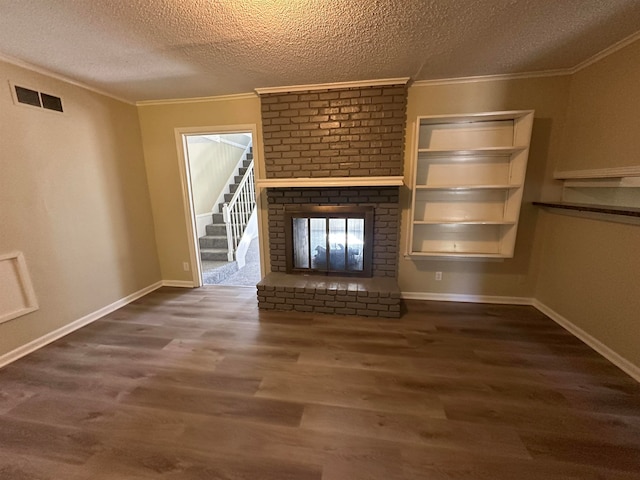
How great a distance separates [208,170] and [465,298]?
484cm

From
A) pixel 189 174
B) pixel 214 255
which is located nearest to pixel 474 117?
pixel 189 174

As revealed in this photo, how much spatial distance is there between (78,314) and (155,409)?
5.47 feet

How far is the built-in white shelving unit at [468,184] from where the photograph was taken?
2494 millimetres

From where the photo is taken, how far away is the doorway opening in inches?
156

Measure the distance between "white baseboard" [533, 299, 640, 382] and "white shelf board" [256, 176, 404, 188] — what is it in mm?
1946

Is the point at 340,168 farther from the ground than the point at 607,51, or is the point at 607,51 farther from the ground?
the point at 607,51

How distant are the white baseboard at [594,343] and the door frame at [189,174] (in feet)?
10.2

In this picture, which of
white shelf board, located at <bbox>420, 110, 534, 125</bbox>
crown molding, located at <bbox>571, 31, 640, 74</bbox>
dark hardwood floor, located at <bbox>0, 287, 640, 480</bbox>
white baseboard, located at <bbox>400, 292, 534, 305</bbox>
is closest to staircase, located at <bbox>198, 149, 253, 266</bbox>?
dark hardwood floor, located at <bbox>0, 287, 640, 480</bbox>

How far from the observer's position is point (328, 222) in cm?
294

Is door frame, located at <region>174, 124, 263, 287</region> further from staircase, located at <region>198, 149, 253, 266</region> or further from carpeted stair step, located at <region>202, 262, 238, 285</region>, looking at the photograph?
staircase, located at <region>198, 149, 253, 266</region>

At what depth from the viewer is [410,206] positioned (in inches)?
111

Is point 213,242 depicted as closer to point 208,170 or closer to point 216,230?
point 216,230

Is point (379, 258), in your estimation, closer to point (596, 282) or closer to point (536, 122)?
point (596, 282)

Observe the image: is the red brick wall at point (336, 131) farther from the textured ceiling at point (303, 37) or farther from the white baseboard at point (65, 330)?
the white baseboard at point (65, 330)
